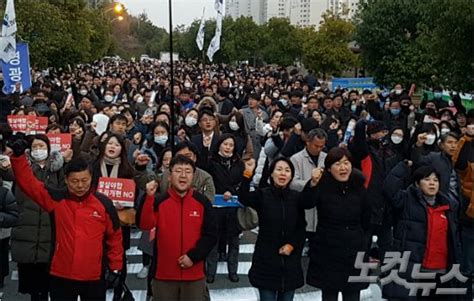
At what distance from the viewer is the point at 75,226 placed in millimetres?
4578

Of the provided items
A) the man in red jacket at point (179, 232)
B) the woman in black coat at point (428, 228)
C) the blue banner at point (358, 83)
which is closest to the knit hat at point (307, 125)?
the woman in black coat at point (428, 228)

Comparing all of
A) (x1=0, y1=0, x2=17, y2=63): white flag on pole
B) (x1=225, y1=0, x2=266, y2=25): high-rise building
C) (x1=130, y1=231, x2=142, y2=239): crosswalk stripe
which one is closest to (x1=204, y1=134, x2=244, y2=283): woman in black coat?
(x1=130, y1=231, x2=142, y2=239): crosswalk stripe

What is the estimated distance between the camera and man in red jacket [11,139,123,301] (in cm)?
459

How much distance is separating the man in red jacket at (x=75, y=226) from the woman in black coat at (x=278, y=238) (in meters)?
1.19

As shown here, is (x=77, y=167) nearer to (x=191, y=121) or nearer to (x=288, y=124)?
(x=288, y=124)

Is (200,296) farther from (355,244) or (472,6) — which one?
(472,6)

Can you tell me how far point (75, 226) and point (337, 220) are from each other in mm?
2025

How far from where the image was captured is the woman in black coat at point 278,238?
506 centimetres

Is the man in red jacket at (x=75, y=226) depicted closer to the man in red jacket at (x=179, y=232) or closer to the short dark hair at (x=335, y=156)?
the man in red jacket at (x=179, y=232)

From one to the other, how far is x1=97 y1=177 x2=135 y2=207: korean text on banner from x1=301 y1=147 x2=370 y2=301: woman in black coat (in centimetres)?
146

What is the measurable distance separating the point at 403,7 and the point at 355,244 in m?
16.1

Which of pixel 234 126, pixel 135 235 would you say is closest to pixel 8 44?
pixel 135 235

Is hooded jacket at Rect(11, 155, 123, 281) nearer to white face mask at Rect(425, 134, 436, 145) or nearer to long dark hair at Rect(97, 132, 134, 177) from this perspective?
long dark hair at Rect(97, 132, 134, 177)

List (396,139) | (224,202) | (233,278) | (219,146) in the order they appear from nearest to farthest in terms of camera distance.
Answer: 1. (224,202)
2. (219,146)
3. (233,278)
4. (396,139)
